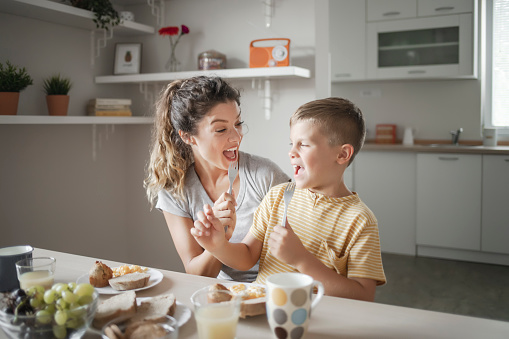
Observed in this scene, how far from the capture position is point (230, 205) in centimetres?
137

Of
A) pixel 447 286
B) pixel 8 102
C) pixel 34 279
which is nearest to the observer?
pixel 34 279

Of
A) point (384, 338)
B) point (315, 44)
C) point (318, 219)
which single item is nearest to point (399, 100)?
point (315, 44)

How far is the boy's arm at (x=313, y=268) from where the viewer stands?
118 cm

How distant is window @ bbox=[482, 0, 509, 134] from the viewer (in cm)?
434

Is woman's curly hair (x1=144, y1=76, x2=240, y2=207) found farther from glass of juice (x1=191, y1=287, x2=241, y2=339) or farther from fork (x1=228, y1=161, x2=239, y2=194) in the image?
glass of juice (x1=191, y1=287, x2=241, y2=339)

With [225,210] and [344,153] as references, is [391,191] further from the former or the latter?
[225,210]

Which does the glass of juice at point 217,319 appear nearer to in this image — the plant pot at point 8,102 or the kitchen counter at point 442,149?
the plant pot at point 8,102

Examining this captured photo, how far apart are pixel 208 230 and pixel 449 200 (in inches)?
127

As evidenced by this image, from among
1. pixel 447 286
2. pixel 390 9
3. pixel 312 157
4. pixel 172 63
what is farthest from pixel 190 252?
pixel 390 9

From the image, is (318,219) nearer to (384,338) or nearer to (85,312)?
(384,338)

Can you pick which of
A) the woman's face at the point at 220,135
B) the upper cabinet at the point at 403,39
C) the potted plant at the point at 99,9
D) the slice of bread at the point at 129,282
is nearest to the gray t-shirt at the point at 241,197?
the woman's face at the point at 220,135

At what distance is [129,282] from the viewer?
118 cm

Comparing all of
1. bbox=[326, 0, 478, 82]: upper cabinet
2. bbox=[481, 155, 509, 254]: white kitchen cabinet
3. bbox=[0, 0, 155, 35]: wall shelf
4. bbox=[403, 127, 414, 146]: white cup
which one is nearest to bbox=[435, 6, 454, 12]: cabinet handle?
bbox=[326, 0, 478, 82]: upper cabinet

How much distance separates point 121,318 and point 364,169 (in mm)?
3671
